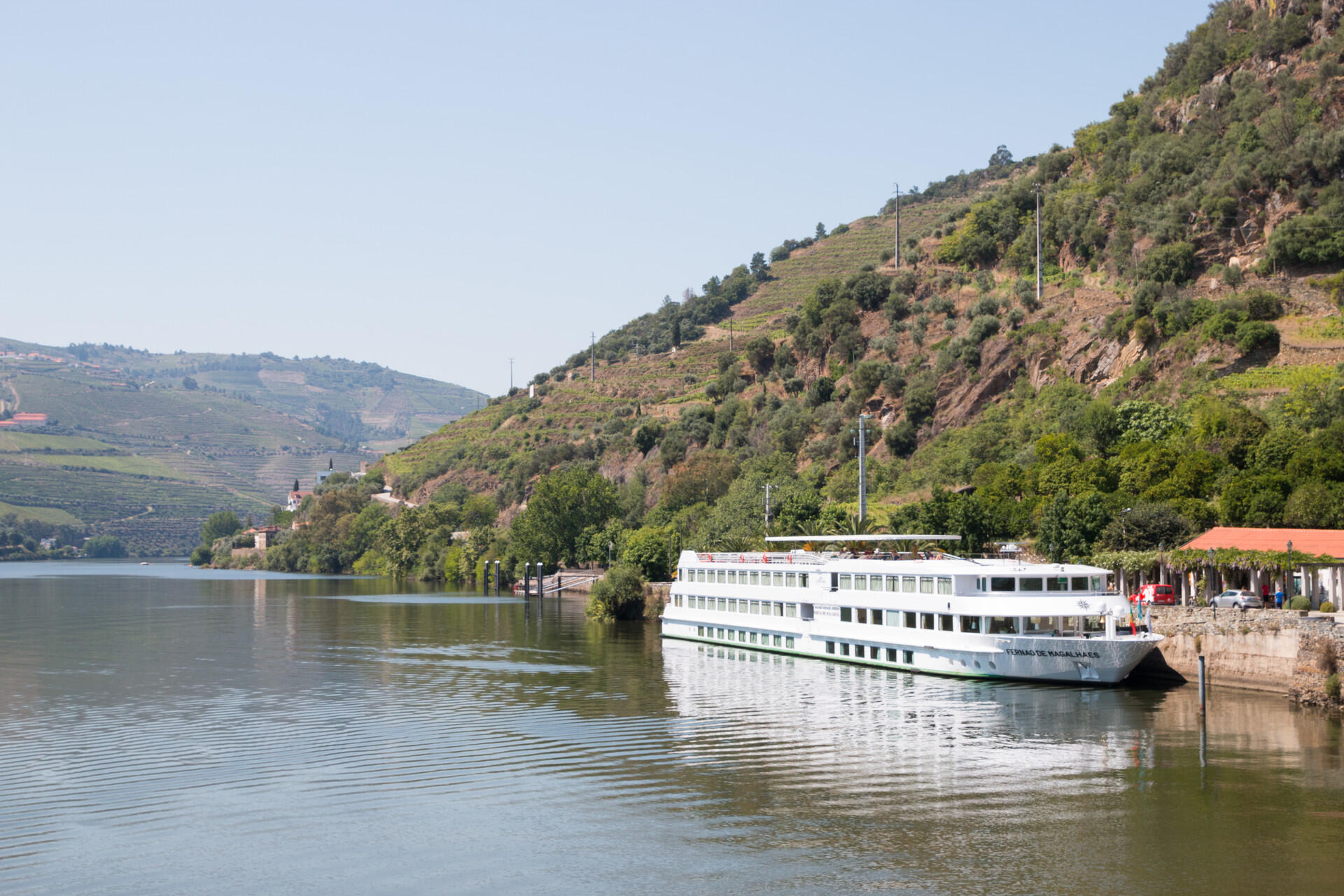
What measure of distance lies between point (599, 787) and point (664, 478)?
11352cm

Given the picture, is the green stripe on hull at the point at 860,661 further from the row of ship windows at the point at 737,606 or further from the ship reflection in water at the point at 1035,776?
the row of ship windows at the point at 737,606

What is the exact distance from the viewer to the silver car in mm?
52156

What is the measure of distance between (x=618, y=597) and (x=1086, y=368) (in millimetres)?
45843

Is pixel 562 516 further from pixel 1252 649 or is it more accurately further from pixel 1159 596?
pixel 1252 649

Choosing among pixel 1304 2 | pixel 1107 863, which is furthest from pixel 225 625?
pixel 1304 2

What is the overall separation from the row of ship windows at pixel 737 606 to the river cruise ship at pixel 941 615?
0.09m

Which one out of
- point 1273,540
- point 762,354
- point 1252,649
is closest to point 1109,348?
point 1273,540

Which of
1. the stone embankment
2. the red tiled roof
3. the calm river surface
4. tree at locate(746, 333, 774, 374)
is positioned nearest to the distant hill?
the red tiled roof

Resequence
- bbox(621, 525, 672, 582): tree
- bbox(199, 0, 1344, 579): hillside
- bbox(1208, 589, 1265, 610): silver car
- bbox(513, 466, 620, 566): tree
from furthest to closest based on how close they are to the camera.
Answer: bbox(513, 466, 620, 566): tree → bbox(621, 525, 672, 582): tree → bbox(199, 0, 1344, 579): hillside → bbox(1208, 589, 1265, 610): silver car

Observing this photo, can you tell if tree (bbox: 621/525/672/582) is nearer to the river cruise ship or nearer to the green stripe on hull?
the green stripe on hull

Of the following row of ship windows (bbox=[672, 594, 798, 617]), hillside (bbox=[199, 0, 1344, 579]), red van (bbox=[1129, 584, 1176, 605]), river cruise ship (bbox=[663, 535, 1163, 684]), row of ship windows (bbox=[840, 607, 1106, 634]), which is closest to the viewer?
river cruise ship (bbox=[663, 535, 1163, 684])

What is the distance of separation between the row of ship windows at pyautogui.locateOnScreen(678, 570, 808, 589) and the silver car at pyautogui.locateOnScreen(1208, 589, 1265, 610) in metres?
21.9

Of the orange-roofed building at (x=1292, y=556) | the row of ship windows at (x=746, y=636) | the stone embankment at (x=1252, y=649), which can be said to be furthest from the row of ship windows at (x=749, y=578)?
the orange-roofed building at (x=1292, y=556)

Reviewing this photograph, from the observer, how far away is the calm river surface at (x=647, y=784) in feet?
88.7
